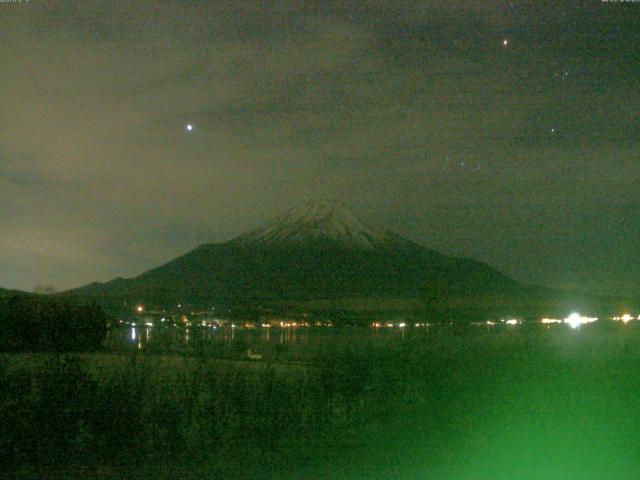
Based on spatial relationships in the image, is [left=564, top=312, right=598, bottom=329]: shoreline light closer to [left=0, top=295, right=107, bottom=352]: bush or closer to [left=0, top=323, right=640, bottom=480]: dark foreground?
[left=0, top=323, right=640, bottom=480]: dark foreground

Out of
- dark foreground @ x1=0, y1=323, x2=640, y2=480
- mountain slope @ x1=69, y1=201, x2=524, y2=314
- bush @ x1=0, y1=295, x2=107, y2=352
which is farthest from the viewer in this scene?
mountain slope @ x1=69, y1=201, x2=524, y2=314

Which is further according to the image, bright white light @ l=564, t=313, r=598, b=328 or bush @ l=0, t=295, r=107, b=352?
bush @ l=0, t=295, r=107, b=352

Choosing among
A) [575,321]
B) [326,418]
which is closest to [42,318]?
[575,321]

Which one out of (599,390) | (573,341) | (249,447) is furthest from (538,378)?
(249,447)

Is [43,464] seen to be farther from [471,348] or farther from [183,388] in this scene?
[471,348]

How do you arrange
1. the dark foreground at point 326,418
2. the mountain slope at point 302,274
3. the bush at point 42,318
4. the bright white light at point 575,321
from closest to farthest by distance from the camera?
1. the dark foreground at point 326,418
2. the bright white light at point 575,321
3. the bush at point 42,318
4. the mountain slope at point 302,274

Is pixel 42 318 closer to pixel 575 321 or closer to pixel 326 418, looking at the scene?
pixel 575 321

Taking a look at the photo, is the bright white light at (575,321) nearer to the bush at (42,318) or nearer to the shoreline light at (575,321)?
the shoreline light at (575,321)

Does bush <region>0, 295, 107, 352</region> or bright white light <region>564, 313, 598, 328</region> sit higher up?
bush <region>0, 295, 107, 352</region>

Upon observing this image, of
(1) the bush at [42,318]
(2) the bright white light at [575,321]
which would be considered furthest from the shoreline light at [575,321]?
(1) the bush at [42,318]

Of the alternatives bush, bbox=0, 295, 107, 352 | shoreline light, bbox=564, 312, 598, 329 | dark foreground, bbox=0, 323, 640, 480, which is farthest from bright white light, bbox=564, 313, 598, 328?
bush, bbox=0, 295, 107, 352
